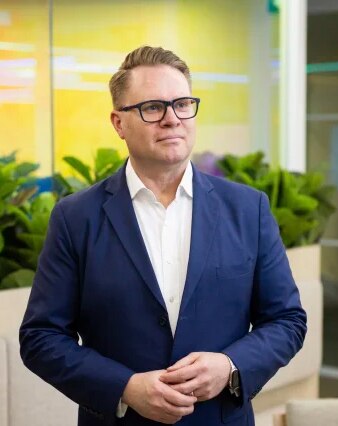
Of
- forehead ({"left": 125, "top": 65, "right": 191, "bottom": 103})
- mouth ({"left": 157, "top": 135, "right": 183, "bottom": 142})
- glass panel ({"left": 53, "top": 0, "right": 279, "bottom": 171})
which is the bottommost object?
mouth ({"left": 157, "top": 135, "right": 183, "bottom": 142})

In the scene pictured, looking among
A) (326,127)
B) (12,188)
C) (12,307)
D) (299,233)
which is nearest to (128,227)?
(12,307)

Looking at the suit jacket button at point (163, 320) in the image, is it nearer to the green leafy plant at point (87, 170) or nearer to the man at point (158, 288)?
the man at point (158, 288)

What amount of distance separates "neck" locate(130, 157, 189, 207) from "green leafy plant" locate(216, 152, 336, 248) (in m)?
2.71

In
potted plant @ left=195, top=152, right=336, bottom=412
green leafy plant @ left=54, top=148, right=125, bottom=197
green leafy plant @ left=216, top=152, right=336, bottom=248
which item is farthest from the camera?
green leafy plant @ left=216, top=152, right=336, bottom=248

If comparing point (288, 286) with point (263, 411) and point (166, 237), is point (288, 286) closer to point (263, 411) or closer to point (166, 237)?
point (166, 237)

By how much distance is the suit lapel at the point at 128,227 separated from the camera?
1.84 m

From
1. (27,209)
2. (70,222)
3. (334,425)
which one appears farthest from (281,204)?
(70,222)

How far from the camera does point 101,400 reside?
71.7 inches

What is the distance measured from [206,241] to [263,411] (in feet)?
8.34

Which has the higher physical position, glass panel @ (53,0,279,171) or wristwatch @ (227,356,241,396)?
glass panel @ (53,0,279,171)

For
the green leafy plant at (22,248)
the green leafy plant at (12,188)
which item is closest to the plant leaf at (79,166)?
the green leafy plant at (12,188)

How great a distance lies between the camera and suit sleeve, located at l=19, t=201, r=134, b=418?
1.82 meters

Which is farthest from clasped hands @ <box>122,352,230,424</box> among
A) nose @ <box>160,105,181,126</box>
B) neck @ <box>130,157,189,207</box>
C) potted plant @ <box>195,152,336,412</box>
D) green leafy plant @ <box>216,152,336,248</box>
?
green leafy plant @ <box>216,152,336,248</box>

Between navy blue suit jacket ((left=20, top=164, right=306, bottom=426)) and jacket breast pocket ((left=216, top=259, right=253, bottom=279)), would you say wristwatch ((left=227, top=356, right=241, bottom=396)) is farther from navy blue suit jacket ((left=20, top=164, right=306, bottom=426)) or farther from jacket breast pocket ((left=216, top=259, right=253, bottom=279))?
jacket breast pocket ((left=216, top=259, right=253, bottom=279))
